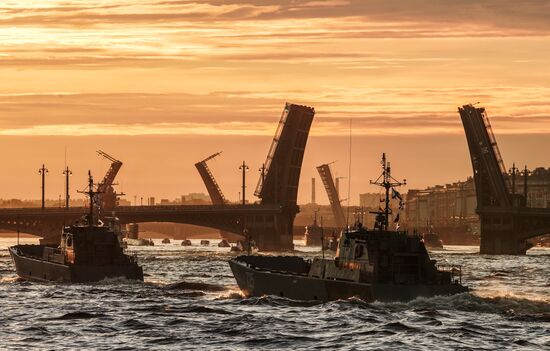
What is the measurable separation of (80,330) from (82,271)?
31.0 metres

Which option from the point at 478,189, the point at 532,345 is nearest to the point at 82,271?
the point at 532,345

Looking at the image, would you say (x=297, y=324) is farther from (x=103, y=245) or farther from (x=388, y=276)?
(x=103, y=245)

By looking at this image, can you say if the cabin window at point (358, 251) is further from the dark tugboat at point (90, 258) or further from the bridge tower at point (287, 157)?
the bridge tower at point (287, 157)

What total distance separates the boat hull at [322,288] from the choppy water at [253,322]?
1.46 feet

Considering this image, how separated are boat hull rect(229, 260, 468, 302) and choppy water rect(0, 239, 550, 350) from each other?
45cm

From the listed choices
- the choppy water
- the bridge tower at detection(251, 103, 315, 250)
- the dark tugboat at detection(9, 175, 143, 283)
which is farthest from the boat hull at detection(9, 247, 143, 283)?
the bridge tower at detection(251, 103, 315, 250)

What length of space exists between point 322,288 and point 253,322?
29.8 ft

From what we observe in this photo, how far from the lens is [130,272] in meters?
87.6

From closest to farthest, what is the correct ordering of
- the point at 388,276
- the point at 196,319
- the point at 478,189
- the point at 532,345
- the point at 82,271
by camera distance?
1. the point at 532,345
2. the point at 196,319
3. the point at 388,276
4. the point at 82,271
5. the point at 478,189

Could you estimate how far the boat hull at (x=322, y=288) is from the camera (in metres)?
64.9

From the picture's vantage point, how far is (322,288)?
67.8 metres

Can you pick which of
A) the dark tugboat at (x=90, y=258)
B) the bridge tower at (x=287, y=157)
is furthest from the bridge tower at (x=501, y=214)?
the dark tugboat at (x=90, y=258)

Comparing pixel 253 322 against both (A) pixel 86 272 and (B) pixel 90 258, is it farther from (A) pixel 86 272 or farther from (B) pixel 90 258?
(B) pixel 90 258

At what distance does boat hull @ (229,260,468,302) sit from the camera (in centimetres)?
6488
